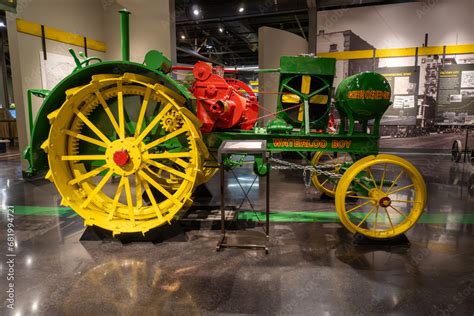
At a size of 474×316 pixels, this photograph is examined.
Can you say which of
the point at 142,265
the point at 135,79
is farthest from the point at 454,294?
the point at 135,79

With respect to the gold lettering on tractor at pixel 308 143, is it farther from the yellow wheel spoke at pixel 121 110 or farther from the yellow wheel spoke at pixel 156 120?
the yellow wheel spoke at pixel 121 110

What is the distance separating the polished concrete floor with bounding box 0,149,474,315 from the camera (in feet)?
6.61

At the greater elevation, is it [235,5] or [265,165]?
[235,5]

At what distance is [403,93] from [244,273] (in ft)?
22.1

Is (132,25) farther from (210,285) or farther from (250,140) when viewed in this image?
(210,285)

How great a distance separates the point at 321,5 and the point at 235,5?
2.19m

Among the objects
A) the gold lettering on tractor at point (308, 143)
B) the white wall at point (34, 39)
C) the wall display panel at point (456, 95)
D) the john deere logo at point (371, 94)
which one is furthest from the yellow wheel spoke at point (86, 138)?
the wall display panel at point (456, 95)

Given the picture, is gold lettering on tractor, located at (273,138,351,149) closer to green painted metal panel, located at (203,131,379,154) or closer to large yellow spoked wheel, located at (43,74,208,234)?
green painted metal panel, located at (203,131,379,154)

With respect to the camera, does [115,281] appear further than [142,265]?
No

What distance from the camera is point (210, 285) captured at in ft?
7.34

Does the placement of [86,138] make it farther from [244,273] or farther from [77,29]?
[77,29]

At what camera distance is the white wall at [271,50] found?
273 inches

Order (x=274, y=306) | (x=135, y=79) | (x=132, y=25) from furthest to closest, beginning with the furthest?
(x=132, y=25), (x=135, y=79), (x=274, y=306)

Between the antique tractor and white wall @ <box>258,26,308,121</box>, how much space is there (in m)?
3.94
